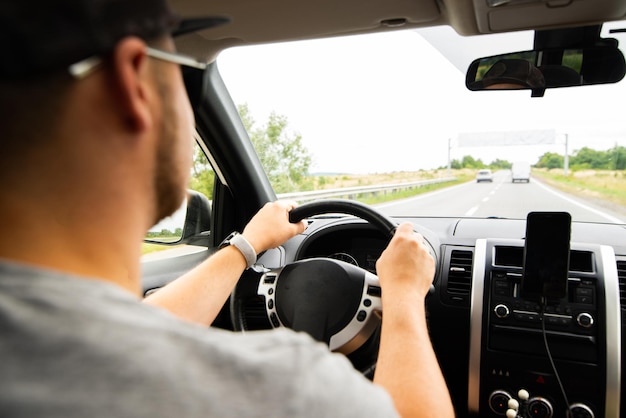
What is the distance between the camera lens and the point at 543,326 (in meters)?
2.45

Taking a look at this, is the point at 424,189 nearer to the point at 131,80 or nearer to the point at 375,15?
the point at 375,15

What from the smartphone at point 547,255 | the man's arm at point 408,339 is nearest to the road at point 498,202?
the smartphone at point 547,255

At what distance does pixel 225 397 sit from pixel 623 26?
2.71 m

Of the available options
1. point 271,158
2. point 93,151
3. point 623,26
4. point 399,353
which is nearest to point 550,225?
point 623,26

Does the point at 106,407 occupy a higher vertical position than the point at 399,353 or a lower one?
higher

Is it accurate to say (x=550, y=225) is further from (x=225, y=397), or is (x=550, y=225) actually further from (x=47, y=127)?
(x=47, y=127)

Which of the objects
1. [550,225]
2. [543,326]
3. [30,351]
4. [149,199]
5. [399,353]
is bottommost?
[543,326]

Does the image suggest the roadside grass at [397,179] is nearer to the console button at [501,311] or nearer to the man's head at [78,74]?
the console button at [501,311]

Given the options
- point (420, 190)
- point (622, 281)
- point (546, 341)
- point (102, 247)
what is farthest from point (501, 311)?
point (102, 247)

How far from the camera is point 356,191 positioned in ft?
12.2

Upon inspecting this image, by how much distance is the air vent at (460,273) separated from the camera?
9.03 ft

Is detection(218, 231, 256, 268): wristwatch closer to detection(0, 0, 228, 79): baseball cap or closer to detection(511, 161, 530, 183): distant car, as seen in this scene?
detection(0, 0, 228, 79): baseball cap

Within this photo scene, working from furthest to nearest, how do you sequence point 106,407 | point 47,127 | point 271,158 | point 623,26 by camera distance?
point 271,158
point 623,26
point 47,127
point 106,407

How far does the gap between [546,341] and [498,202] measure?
4.98 ft
